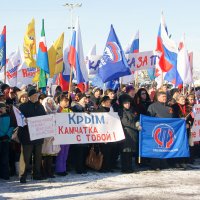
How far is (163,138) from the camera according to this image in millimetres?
9828

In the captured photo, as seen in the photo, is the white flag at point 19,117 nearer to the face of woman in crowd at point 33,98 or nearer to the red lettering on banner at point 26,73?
the face of woman in crowd at point 33,98

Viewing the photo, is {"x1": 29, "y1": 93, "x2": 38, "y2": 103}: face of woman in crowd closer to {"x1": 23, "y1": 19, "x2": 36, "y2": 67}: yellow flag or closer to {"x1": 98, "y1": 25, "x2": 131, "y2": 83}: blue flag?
{"x1": 98, "y1": 25, "x2": 131, "y2": 83}: blue flag

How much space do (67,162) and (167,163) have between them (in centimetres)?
232

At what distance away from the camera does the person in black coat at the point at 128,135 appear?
9617mm

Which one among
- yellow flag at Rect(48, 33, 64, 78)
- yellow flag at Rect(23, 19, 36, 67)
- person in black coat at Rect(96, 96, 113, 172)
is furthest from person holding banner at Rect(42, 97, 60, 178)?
yellow flag at Rect(23, 19, 36, 67)

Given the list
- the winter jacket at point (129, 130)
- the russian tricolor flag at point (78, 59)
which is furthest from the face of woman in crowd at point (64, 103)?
the russian tricolor flag at point (78, 59)

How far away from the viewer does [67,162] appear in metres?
9.75

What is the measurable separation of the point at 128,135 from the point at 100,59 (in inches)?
223

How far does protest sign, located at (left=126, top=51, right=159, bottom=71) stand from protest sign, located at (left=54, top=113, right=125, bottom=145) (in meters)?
5.39

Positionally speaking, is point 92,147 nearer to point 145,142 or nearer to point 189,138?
point 145,142

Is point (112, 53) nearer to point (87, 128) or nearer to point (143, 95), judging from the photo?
point (143, 95)

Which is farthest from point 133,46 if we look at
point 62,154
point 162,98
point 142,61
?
point 62,154

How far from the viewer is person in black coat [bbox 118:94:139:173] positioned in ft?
31.6

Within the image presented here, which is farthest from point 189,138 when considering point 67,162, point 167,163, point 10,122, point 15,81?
point 15,81
